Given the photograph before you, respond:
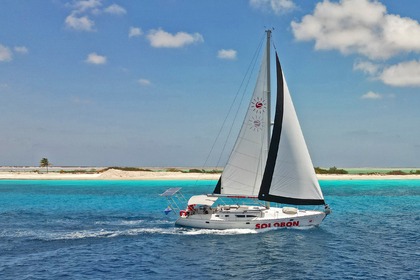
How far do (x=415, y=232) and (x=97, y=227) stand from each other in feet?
104

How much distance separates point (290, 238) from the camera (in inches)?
1405

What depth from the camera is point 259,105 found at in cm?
3862

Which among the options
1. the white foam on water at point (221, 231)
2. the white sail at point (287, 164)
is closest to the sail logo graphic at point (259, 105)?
the white sail at point (287, 164)

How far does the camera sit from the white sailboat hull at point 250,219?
38.1 meters

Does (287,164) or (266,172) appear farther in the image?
(287,164)

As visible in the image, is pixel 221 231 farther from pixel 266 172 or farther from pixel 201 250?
pixel 201 250

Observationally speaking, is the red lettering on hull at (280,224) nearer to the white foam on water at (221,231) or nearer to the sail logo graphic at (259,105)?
the white foam on water at (221,231)

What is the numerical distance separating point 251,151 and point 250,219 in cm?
627

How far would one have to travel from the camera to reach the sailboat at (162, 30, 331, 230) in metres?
38.2

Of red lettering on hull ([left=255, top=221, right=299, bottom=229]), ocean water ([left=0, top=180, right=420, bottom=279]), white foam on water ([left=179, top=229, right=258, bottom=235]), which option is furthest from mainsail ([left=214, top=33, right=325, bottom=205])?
ocean water ([left=0, top=180, right=420, bottom=279])

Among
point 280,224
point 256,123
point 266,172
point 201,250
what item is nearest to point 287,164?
point 266,172

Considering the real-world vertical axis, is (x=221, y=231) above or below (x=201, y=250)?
above

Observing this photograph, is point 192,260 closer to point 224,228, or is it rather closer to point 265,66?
point 224,228

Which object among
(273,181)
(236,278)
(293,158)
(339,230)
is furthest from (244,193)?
(236,278)
